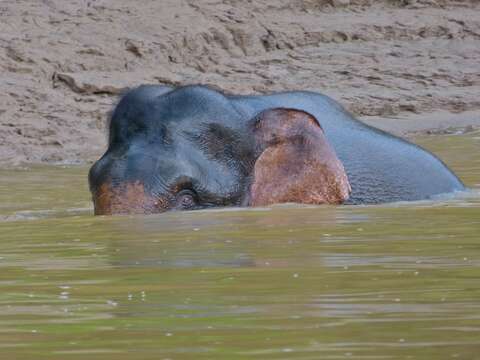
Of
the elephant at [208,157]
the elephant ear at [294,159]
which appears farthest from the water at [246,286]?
the elephant ear at [294,159]

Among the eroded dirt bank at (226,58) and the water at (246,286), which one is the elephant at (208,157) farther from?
the eroded dirt bank at (226,58)

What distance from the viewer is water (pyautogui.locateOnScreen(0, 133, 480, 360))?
2795mm

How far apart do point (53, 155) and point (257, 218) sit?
761 cm

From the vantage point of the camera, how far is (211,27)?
18375mm

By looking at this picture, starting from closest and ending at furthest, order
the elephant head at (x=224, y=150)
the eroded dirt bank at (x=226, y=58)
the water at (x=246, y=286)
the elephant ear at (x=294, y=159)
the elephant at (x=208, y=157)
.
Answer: the water at (x=246, y=286)
the elephant at (x=208, y=157)
the elephant head at (x=224, y=150)
the elephant ear at (x=294, y=159)
the eroded dirt bank at (x=226, y=58)

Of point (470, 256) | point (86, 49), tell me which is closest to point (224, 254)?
point (470, 256)

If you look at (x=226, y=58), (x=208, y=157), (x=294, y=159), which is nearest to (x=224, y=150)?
(x=208, y=157)

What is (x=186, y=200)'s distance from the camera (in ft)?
23.9

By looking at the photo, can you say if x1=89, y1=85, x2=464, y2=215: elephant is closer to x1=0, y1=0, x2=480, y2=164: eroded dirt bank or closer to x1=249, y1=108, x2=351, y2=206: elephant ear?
x1=249, y1=108, x2=351, y2=206: elephant ear

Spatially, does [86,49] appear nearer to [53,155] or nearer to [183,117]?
[53,155]

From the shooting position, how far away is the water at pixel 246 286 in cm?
279

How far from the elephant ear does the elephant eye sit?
0.38 m

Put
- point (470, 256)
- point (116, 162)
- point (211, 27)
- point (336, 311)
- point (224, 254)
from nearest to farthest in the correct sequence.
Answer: point (336, 311) < point (470, 256) < point (224, 254) < point (116, 162) < point (211, 27)

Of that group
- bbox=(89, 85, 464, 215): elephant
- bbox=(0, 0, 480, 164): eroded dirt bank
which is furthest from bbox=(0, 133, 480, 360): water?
bbox=(0, 0, 480, 164): eroded dirt bank
